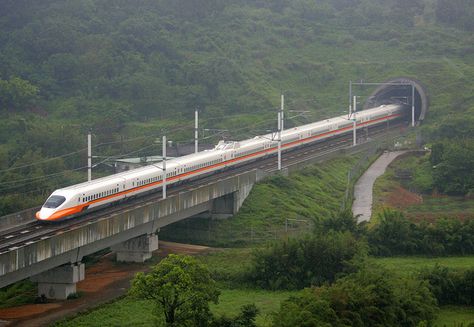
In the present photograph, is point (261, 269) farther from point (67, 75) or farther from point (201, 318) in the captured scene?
point (67, 75)

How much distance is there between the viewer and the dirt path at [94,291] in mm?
46062

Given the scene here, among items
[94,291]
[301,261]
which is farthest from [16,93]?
[301,261]

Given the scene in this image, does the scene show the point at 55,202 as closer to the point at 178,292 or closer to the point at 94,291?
the point at 94,291

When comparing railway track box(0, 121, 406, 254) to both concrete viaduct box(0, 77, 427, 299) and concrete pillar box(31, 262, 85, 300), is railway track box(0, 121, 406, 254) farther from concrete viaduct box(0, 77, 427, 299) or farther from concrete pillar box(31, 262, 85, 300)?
concrete pillar box(31, 262, 85, 300)

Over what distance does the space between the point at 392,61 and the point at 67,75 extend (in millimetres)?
47538

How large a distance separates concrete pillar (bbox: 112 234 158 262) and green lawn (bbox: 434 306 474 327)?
2010 cm

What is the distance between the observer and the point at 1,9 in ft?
425

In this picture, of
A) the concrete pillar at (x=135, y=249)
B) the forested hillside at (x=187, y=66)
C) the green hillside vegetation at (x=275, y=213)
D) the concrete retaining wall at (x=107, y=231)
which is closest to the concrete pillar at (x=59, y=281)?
the concrete retaining wall at (x=107, y=231)

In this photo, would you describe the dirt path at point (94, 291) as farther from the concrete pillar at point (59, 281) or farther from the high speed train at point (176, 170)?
the high speed train at point (176, 170)

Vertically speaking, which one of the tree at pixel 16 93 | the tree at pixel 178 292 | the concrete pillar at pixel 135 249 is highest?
the tree at pixel 16 93

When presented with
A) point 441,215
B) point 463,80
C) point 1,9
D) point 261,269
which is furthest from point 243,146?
point 1,9

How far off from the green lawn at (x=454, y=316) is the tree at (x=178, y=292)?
41.4 ft

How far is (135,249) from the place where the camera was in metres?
59.1

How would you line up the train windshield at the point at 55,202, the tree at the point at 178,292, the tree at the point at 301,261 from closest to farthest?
the tree at the point at 178,292, the tree at the point at 301,261, the train windshield at the point at 55,202
